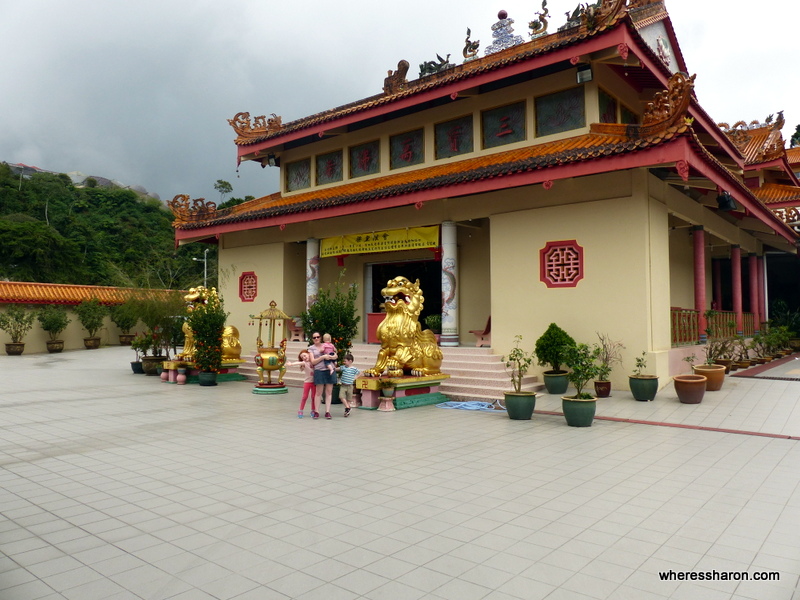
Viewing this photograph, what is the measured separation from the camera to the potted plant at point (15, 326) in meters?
24.3

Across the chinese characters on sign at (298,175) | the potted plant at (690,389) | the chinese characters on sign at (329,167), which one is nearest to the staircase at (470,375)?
the potted plant at (690,389)

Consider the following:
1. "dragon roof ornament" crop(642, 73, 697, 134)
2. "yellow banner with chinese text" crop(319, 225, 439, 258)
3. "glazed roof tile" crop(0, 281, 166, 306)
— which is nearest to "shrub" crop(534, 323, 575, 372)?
"yellow banner with chinese text" crop(319, 225, 439, 258)

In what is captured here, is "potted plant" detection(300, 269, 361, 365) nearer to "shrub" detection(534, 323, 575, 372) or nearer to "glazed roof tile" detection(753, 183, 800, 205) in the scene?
"shrub" detection(534, 323, 575, 372)

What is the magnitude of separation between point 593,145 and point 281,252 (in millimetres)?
9802

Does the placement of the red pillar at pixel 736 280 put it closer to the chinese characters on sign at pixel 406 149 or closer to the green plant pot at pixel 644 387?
the green plant pot at pixel 644 387

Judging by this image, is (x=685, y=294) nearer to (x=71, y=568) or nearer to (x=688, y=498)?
(x=688, y=498)

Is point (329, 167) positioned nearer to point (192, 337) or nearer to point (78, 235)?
point (192, 337)

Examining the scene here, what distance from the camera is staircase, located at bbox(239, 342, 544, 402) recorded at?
11.0 m

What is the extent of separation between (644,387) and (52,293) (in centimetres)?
2684

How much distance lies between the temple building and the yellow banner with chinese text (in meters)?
0.04

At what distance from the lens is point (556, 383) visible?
11164 millimetres

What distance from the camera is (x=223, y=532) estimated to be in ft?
13.7

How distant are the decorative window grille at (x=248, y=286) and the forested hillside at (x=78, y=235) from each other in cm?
1715

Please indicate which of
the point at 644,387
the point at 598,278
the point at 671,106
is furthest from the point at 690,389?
the point at 671,106
